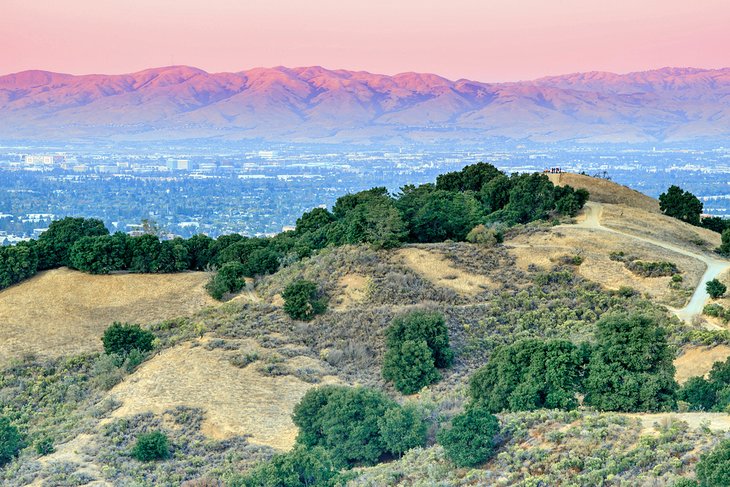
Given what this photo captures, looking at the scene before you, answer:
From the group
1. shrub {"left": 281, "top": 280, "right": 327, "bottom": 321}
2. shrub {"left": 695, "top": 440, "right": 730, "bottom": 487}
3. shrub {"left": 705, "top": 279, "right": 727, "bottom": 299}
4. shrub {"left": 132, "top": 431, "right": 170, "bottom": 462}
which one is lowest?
A: shrub {"left": 132, "top": 431, "right": 170, "bottom": 462}

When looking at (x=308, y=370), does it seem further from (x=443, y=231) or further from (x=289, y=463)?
(x=443, y=231)

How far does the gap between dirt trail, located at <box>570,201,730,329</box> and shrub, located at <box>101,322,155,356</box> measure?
26.0 m

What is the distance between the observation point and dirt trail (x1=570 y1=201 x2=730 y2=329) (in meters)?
43.9

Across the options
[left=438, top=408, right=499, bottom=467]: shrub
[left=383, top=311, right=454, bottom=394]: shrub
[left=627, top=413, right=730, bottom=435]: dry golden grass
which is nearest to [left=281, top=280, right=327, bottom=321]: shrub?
[left=383, top=311, right=454, bottom=394]: shrub

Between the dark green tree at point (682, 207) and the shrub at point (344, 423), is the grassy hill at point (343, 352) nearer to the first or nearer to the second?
the shrub at point (344, 423)

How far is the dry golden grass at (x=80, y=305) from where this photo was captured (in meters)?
45.8

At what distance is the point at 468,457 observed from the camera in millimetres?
24031

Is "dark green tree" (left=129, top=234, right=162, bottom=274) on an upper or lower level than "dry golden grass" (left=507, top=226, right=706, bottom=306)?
lower

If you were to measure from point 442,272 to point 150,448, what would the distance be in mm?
22944

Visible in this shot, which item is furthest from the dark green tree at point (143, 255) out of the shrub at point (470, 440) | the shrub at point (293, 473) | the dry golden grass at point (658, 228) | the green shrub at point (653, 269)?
the shrub at point (470, 440)

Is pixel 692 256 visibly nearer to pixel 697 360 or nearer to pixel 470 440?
pixel 697 360

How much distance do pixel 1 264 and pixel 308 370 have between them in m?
22.8

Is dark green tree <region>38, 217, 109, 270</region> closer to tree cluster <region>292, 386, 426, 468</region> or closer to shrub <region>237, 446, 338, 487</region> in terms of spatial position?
tree cluster <region>292, 386, 426, 468</region>

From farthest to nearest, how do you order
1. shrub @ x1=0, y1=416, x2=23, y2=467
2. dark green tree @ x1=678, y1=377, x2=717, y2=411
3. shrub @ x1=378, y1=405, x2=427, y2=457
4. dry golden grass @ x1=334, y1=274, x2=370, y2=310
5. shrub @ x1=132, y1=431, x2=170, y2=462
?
dry golden grass @ x1=334, y1=274, x2=370, y2=310 < shrub @ x1=0, y1=416, x2=23, y2=467 < dark green tree @ x1=678, y1=377, x2=717, y2=411 < shrub @ x1=132, y1=431, x2=170, y2=462 < shrub @ x1=378, y1=405, x2=427, y2=457
